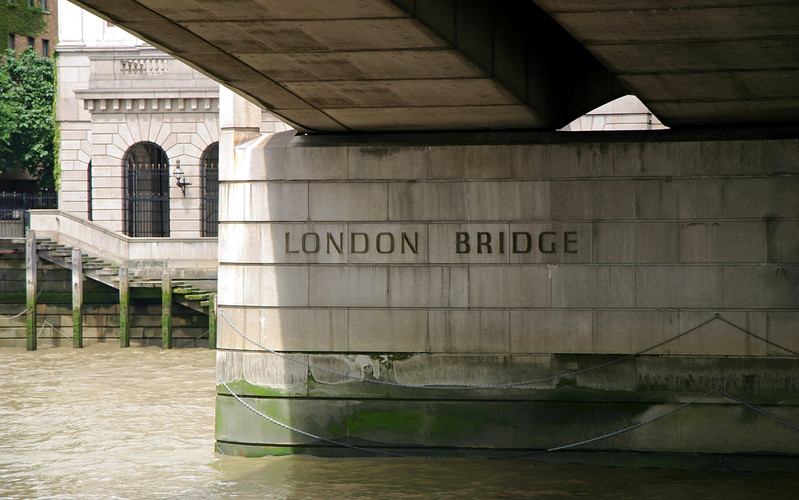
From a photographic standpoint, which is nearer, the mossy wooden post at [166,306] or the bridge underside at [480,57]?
the bridge underside at [480,57]

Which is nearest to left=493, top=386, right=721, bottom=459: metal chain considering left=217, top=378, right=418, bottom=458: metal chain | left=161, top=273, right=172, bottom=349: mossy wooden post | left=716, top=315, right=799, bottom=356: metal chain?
left=716, top=315, right=799, bottom=356: metal chain

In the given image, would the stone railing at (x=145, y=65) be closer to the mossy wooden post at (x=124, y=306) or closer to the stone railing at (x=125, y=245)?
the stone railing at (x=125, y=245)

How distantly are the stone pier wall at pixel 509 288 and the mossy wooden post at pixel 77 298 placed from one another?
16.9 meters

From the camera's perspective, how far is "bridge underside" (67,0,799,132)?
324 inches

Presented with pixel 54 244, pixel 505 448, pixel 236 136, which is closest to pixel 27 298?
pixel 54 244

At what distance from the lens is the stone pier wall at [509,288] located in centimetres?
1182

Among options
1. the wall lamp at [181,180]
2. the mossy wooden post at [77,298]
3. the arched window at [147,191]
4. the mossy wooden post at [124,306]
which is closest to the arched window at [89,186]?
the arched window at [147,191]

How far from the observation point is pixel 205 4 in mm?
8148

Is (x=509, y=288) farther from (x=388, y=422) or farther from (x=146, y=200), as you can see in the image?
(x=146, y=200)

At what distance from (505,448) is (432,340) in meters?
1.44

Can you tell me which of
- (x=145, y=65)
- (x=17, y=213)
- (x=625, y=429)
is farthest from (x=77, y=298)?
(x=625, y=429)

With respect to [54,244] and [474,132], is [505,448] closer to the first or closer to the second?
[474,132]

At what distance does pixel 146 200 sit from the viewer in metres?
34.6

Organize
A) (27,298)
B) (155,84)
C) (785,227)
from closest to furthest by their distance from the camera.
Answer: (785,227)
(27,298)
(155,84)
